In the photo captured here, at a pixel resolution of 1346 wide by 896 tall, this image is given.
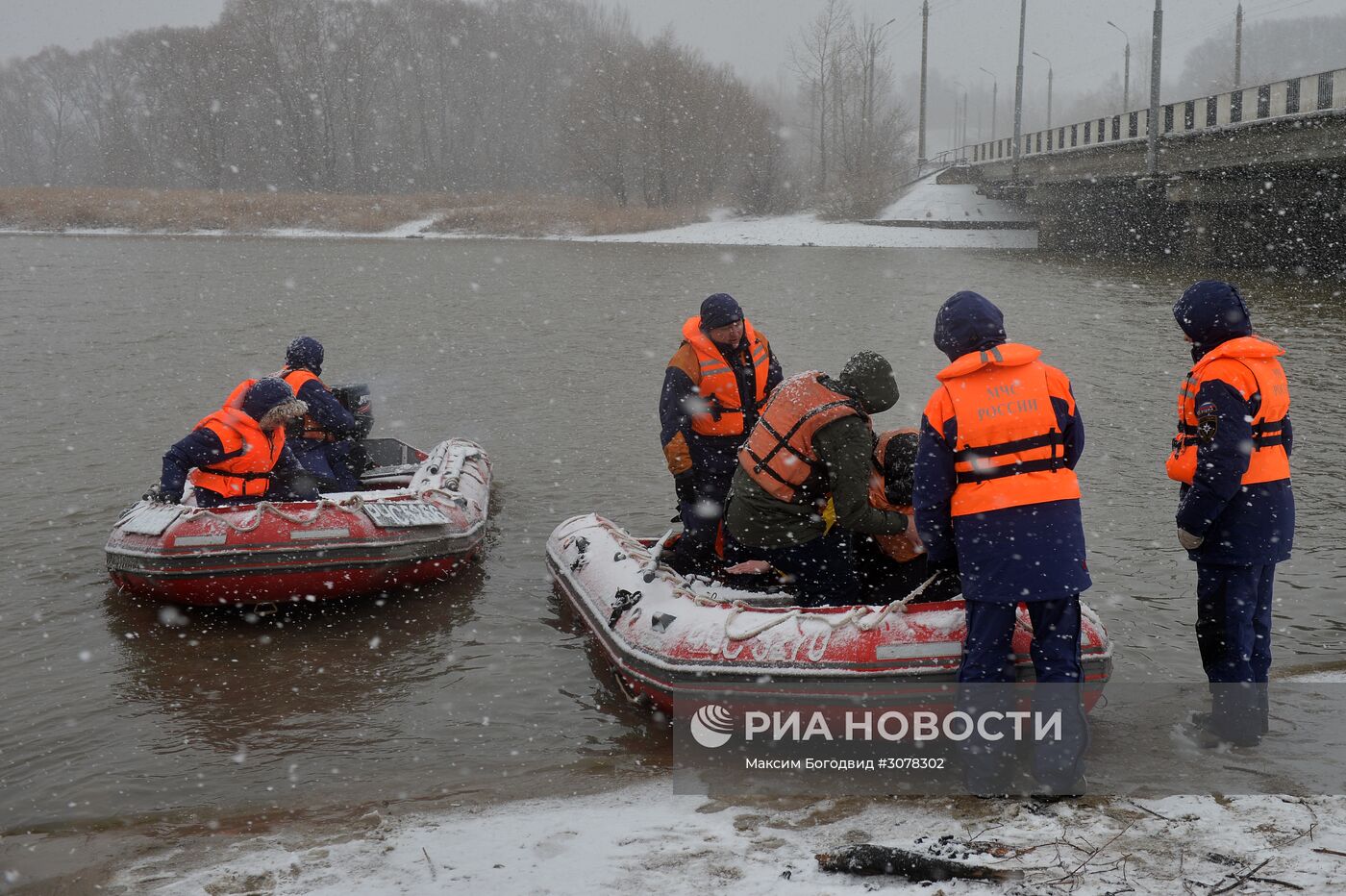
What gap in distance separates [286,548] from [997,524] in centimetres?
425

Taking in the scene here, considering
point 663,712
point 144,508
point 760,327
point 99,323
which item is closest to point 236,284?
point 99,323

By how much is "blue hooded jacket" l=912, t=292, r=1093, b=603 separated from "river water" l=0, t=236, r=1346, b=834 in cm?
181

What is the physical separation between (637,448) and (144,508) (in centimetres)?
505

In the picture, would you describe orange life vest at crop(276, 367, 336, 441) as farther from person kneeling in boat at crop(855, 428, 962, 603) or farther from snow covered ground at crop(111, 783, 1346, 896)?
person kneeling in boat at crop(855, 428, 962, 603)

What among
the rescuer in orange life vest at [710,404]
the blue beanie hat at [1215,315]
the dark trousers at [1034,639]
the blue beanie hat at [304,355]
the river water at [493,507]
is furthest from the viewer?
the blue beanie hat at [304,355]

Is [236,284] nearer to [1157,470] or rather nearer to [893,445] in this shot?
[1157,470]

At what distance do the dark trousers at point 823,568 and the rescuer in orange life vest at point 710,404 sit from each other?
0.83 metres

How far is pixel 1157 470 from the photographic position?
31.7 ft

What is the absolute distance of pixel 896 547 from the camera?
511 cm

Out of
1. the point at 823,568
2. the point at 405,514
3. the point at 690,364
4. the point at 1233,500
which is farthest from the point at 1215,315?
the point at 405,514

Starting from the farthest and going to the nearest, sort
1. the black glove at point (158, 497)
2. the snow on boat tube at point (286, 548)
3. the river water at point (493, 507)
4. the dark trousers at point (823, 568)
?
the black glove at point (158, 497)
the snow on boat tube at point (286, 548)
the river water at point (493, 507)
the dark trousers at point (823, 568)

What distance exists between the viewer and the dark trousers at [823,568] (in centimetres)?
502

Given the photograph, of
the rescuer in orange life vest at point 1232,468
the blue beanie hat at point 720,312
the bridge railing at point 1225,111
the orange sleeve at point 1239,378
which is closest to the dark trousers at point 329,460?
the blue beanie hat at point 720,312

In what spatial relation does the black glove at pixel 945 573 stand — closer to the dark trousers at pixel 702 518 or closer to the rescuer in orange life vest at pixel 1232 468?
the rescuer in orange life vest at pixel 1232 468
